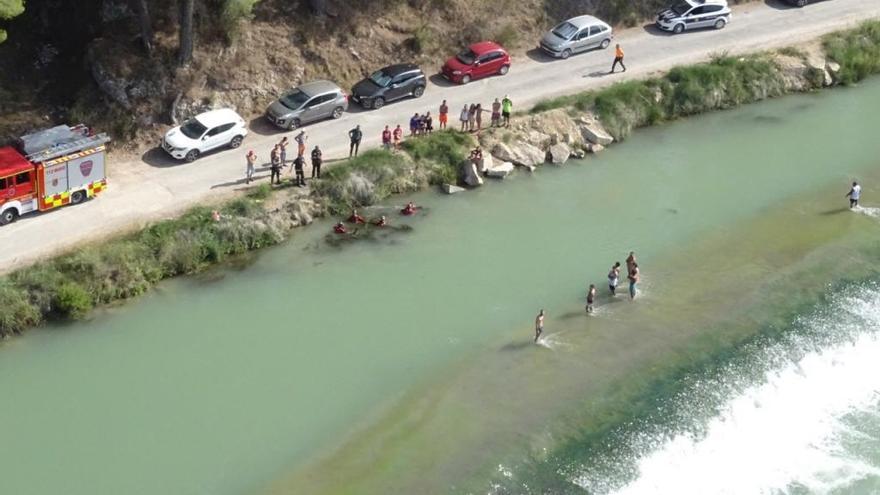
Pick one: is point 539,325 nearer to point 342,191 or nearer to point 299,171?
point 342,191

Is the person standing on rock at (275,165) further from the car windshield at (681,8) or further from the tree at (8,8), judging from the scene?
the car windshield at (681,8)

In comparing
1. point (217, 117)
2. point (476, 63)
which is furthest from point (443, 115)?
point (217, 117)

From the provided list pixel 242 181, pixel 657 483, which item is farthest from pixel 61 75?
pixel 657 483

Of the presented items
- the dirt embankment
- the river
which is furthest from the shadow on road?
the river

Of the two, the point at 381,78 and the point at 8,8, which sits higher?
the point at 8,8

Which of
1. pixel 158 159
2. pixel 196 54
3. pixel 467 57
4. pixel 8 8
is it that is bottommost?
pixel 158 159

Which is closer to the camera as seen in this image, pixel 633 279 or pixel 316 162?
pixel 633 279

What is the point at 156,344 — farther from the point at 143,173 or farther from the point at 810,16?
the point at 810,16
